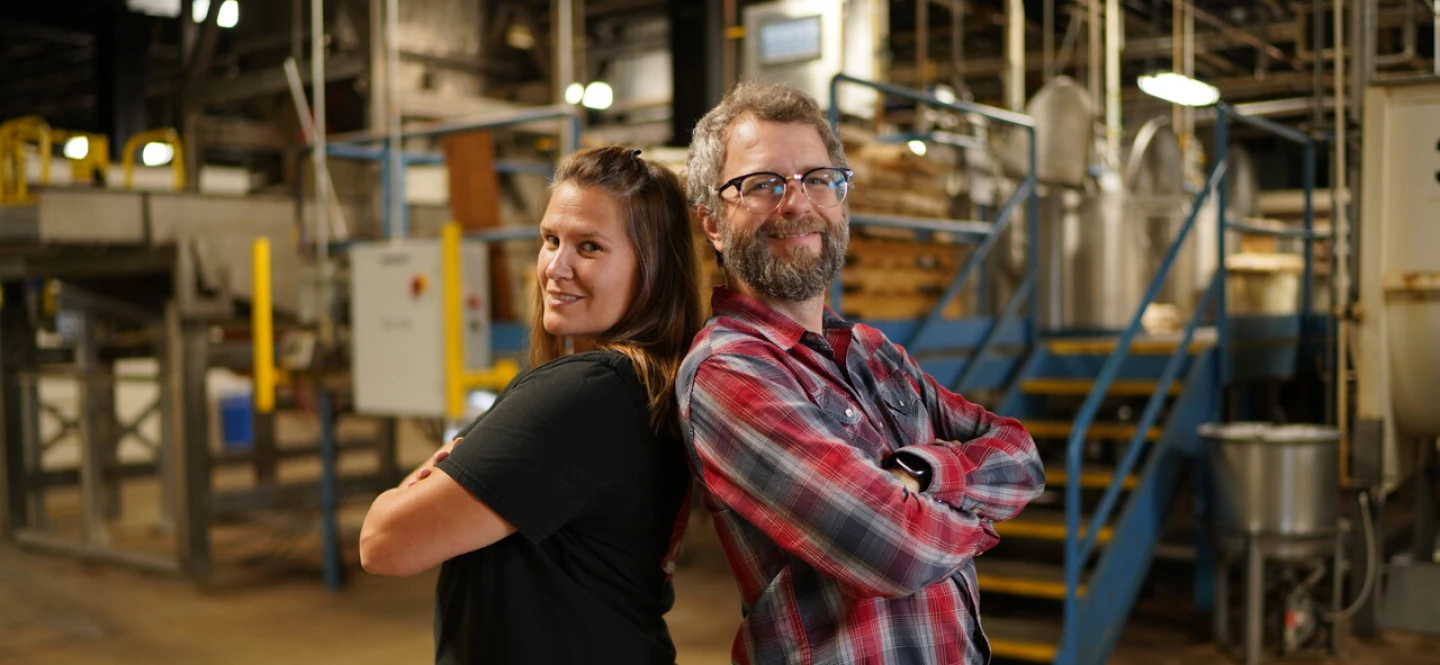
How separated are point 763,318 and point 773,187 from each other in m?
0.20

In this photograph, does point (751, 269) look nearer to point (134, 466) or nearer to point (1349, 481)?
point (1349, 481)

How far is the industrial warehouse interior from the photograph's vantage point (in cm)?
551

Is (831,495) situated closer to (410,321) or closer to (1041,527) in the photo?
(1041,527)

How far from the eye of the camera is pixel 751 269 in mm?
1737

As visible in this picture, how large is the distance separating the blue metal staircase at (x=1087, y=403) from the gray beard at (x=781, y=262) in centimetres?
320

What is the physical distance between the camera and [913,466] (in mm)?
1672

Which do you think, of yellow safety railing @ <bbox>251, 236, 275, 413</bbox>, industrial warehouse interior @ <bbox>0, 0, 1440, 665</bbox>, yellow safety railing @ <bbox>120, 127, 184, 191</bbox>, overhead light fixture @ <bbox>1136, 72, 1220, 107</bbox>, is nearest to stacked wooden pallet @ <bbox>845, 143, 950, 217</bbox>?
industrial warehouse interior @ <bbox>0, 0, 1440, 665</bbox>

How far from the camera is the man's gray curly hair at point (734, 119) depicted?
5.70 ft

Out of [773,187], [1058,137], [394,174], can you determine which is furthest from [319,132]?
[773,187]

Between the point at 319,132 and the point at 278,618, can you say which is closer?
the point at 319,132

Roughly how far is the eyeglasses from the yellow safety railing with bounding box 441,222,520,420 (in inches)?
171

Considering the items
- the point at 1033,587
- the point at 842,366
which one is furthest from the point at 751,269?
the point at 1033,587

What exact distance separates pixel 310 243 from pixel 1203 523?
18.5 feet

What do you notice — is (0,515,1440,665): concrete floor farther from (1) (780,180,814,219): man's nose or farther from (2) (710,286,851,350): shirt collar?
(1) (780,180,814,219): man's nose
